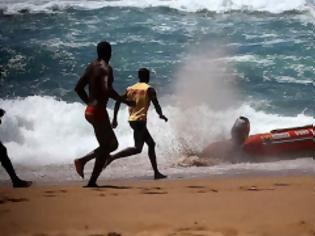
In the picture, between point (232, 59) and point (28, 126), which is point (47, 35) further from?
point (28, 126)

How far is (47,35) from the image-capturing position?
27.3 ft

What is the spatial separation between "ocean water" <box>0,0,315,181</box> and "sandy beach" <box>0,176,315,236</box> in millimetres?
1182

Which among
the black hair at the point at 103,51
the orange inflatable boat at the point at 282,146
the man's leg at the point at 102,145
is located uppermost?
the black hair at the point at 103,51

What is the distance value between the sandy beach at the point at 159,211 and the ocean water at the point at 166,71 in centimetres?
118

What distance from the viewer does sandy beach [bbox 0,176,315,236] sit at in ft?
6.85

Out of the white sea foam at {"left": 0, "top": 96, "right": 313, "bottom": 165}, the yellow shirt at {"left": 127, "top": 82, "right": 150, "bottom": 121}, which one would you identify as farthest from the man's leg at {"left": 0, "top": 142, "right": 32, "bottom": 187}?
the white sea foam at {"left": 0, "top": 96, "right": 313, "bottom": 165}

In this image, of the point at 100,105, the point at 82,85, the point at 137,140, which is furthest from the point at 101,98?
the point at 137,140

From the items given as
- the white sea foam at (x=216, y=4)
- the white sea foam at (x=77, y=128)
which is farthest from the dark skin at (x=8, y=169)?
the white sea foam at (x=216, y=4)

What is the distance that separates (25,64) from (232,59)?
271cm

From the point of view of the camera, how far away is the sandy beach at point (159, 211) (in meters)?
2.09

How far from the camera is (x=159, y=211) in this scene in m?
2.32

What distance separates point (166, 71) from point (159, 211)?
18.7 ft

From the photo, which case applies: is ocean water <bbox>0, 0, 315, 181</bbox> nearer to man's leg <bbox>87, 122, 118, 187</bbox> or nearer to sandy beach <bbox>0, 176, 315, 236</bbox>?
man's leg <bbox>87, 122, 118, 187</bbox>

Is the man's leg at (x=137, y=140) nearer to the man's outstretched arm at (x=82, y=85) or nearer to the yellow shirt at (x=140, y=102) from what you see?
the yellow shirt at (x=140, y=102)
